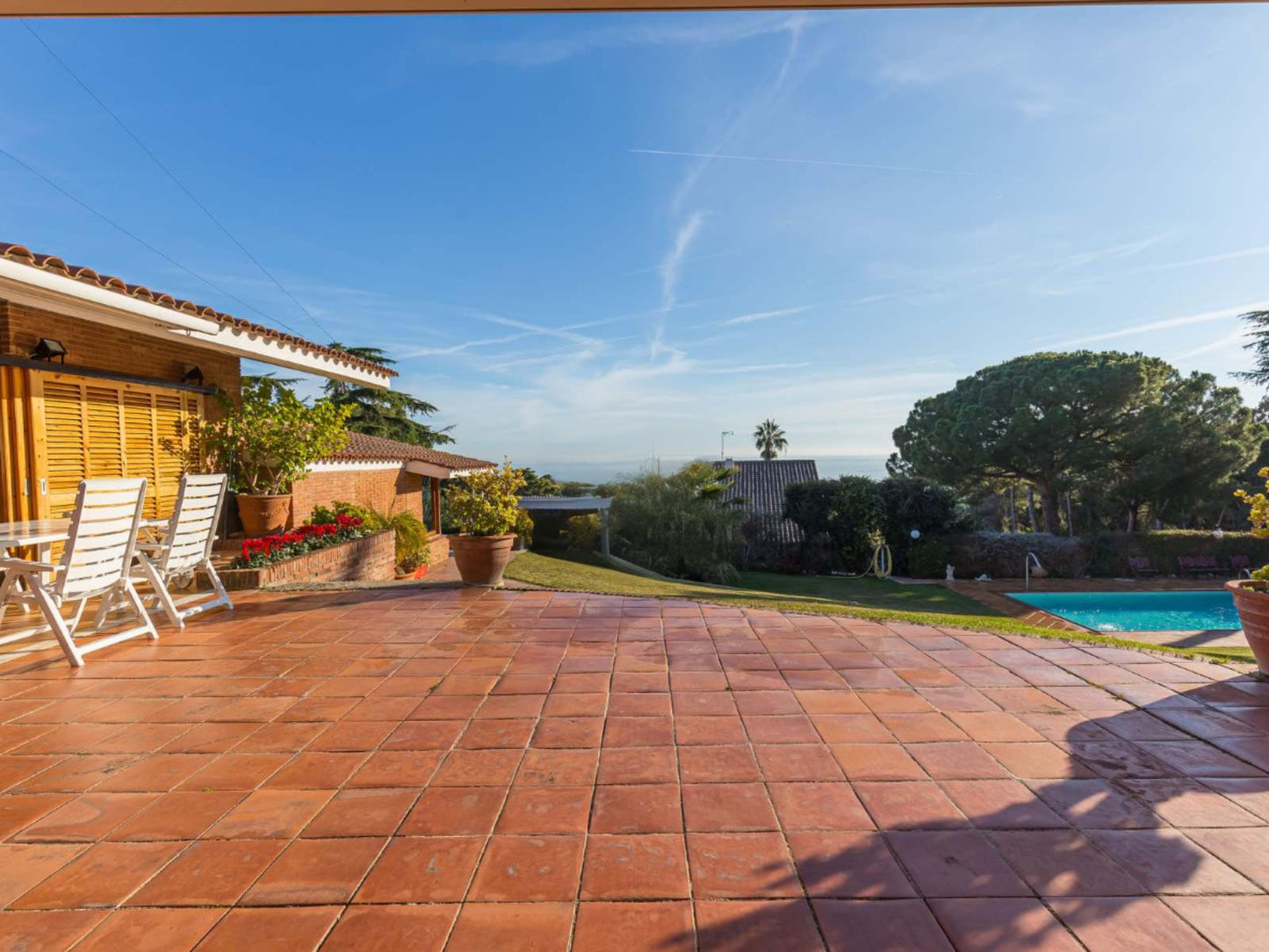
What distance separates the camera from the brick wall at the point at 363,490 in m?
9.84

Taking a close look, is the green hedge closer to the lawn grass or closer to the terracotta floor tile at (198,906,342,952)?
the lawn grass

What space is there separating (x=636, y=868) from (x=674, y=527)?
16.3 meters

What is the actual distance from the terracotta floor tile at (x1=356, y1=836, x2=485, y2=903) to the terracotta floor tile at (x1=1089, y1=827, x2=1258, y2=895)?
77.0 inches

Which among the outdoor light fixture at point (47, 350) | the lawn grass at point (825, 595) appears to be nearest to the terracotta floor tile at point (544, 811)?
the lawn grass at point (825, 595)

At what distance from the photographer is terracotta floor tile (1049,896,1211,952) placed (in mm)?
1502

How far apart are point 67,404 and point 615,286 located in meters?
17.1

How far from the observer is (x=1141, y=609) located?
1459 centimetres

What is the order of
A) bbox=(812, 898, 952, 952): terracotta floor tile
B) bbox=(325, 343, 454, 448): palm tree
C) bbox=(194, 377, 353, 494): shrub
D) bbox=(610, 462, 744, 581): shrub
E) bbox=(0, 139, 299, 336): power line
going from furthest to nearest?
bbox=(325, 343, 454, 448): palm tree, bbox=(610, 462, 744, 581): shrub, bbox=(0, 139, 299, 336): power line, bbox=(194, 377, 353, 494): shrub, bbox=(812, 898, 952, 952): terracotta floor tile

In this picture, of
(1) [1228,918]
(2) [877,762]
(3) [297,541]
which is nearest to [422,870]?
(2) [877,762]

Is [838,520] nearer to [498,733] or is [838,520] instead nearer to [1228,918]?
[498,733]

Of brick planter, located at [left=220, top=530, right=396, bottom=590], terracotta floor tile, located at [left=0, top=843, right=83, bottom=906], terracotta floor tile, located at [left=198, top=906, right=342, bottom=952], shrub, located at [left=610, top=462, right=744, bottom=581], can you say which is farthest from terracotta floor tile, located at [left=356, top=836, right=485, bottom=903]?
shrub, located at [left=610, top=462, right=744, bottom=581]

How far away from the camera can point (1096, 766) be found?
243 centimetres

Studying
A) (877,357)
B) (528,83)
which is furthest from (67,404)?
(877,357)

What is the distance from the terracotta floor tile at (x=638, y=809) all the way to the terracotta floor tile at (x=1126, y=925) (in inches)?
43.1
